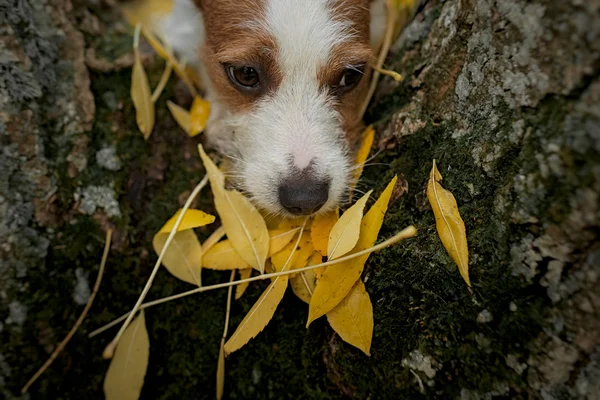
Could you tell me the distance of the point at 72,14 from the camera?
8.18ft

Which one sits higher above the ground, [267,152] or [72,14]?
[72,14]

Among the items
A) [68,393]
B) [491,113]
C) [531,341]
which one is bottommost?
[68,393]

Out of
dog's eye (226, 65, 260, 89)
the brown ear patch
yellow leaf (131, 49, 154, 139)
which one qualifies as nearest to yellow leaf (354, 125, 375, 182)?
the brown ear patch

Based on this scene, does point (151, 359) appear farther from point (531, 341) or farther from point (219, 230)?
point (531, 341)

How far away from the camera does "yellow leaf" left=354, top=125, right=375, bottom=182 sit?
2.25 m

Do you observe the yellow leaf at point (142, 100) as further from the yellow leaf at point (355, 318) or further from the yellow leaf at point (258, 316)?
the yellow leaf at point (355, 318)

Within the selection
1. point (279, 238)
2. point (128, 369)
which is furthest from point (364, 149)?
point (128, 369)

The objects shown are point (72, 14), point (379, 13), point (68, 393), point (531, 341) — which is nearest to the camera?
point (531, 341)

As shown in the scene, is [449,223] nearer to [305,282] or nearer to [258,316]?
[305,282]

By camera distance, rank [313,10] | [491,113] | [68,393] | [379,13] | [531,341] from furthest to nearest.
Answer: [379,13], [313,10], [68,393], [491,113], [531,341]

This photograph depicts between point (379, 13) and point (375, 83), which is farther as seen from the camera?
point (379, 13)

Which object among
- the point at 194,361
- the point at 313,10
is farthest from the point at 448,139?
the point at 194,361

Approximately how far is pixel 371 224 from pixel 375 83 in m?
0.95

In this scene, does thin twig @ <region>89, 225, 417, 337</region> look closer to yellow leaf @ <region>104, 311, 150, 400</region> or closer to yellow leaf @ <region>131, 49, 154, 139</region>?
yellow leaf @ <region>104, 311, 150, 400</region>
